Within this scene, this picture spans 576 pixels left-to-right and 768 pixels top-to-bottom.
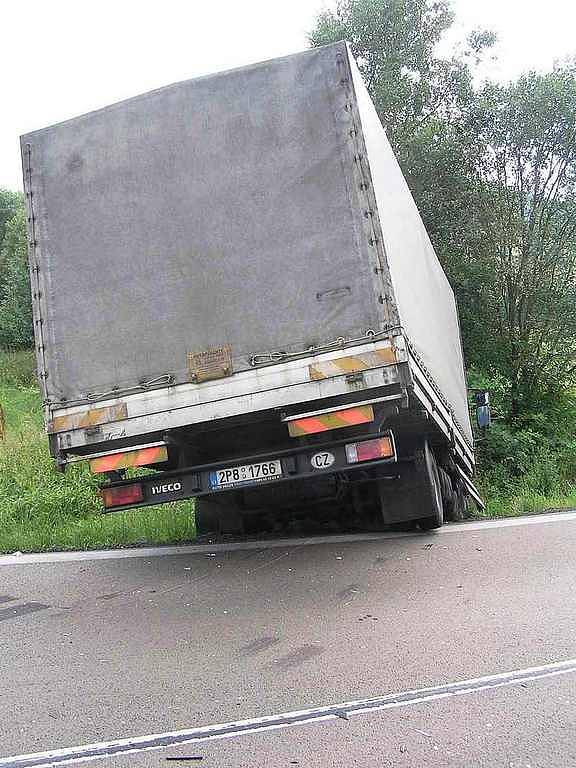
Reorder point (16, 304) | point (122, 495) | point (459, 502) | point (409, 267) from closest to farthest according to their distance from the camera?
point (122, 495) < point (409, 267) < point (459, 502) < point (16, 304)

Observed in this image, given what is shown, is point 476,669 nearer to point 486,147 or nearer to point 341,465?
point 341,465

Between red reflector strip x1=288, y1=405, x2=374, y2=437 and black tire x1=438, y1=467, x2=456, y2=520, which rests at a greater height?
Result: red reflector strip x1=288, y1=405, x2=374, y2=437

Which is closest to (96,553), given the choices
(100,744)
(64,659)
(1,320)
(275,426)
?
(275,426)

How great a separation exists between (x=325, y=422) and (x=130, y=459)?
1.61 m

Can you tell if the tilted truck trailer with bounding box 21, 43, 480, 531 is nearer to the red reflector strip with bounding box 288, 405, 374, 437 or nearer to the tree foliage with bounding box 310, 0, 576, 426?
the red reflector strip with bounding box 288, 405, 374, 437

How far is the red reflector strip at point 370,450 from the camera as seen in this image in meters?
6.41

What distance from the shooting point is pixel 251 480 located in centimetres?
673

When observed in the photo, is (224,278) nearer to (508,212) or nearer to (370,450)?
(370,450)

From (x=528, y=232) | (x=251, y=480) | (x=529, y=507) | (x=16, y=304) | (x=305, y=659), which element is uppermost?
(x=16, y=304)

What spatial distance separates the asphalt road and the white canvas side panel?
6.82ft

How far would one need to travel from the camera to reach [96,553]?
8.78 m

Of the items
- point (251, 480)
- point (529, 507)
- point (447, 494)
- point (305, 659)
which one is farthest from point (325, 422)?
point (529, 507)

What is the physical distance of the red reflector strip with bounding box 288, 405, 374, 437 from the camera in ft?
20.3

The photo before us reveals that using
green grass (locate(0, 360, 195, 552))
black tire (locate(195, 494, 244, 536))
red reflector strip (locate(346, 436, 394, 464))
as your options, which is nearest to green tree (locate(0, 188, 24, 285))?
green grass (locate(0, 360, 195, 552))
